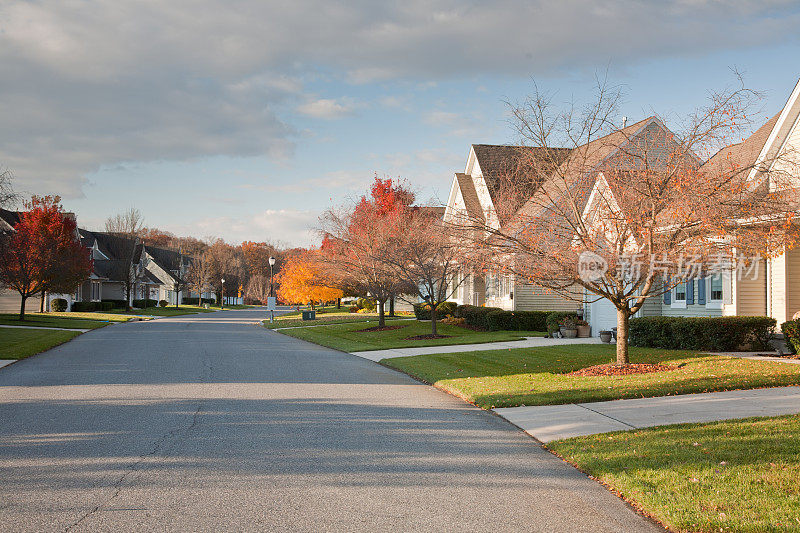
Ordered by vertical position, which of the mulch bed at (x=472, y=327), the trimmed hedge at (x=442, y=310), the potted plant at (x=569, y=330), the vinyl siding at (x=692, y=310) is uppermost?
the vinyl siding at (x=692, y=310)


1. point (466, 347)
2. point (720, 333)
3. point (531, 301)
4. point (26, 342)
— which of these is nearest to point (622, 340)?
point (720, 333)

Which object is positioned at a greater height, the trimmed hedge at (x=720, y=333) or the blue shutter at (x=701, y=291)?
the blue shutter at (x=701, y=291)

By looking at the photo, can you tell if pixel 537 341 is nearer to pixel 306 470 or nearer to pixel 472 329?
pixel 472 329

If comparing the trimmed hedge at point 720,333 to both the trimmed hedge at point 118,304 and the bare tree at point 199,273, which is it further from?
the bare tree at point 199,273

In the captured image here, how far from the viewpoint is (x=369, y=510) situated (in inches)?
219

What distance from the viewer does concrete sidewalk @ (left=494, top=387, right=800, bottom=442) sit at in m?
8.80

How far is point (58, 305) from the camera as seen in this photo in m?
50.2

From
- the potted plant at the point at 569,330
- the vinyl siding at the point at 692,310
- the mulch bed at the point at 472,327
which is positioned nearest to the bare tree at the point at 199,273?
the mulch bed at the point at 472,327

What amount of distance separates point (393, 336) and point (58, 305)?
35.0m

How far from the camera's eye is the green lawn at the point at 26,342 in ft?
62.4

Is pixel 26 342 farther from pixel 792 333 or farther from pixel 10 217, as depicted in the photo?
pixel 10 217

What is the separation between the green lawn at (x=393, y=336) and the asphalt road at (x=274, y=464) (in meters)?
9.96

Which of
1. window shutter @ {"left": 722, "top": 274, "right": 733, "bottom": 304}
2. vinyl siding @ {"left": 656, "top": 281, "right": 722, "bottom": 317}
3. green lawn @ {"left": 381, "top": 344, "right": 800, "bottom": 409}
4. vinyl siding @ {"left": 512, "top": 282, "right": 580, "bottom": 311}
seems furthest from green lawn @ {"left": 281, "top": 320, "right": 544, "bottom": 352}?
window shutter @ {"left": 722, "top": 274, "right": 733, "bottom": 304}

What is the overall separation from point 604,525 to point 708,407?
17.3 feet
